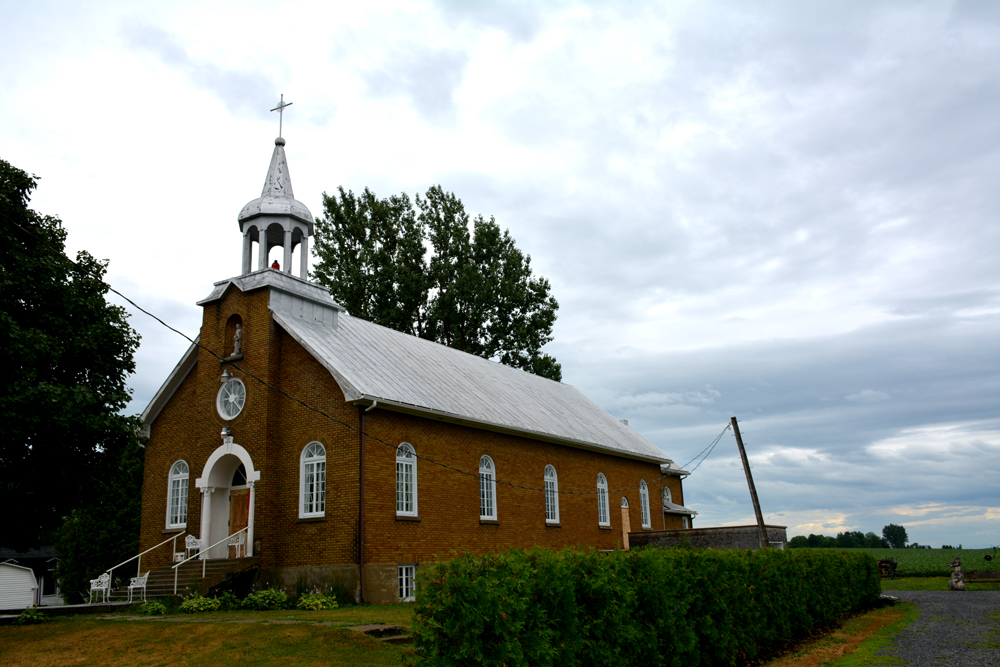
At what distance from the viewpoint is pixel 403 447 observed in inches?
797

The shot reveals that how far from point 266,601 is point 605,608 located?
1133 centimetres

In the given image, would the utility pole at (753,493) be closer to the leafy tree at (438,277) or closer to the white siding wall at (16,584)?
the leafy tree at (438,277)

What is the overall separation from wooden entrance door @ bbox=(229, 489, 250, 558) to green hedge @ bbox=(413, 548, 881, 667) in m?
13.4

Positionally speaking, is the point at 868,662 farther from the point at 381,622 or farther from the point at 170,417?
the point at 170,417

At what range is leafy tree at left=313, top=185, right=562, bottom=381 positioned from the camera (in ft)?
132

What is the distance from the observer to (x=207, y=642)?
12.6m

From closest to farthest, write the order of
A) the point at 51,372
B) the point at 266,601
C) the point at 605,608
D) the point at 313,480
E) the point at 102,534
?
the point at 605,608, the point at 51,372, the point at 266,601, the point at 313,480, the point at 102,534

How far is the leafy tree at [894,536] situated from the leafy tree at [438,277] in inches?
2784

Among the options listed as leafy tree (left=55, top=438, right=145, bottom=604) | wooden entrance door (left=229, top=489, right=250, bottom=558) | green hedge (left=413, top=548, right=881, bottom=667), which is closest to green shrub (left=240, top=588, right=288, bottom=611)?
wooden entrance door (left=229, top=489, right=250, bottom=558)

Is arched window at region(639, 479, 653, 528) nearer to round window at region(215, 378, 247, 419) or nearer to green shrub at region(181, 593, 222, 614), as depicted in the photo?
round window at region(215, 378, 247, 419)

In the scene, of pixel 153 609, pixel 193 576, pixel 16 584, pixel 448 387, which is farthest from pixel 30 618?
pixel 16 584

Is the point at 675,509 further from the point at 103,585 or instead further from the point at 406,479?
the point at 103,585

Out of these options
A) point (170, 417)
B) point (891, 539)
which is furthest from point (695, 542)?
point (891, 539)

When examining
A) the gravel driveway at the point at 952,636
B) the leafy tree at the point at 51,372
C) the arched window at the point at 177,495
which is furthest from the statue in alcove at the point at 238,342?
the gravel driveway at the point at 952,636
